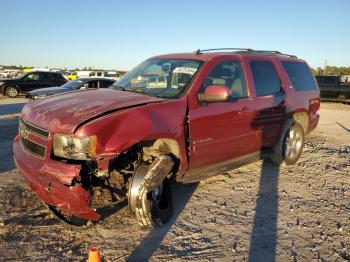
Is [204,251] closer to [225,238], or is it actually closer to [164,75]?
[225,238]

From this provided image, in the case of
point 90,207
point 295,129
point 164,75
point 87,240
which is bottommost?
point 87,240

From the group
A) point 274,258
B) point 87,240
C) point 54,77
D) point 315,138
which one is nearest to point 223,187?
point 274,258

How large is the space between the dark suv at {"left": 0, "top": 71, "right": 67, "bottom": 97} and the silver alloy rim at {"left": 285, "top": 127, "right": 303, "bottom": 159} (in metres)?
17.8

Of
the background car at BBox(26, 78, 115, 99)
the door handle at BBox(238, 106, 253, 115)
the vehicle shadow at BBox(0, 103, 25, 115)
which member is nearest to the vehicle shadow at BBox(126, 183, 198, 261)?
the door handle at BBox(238, 106, 253, 115)

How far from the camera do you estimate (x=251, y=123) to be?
550 centimetres

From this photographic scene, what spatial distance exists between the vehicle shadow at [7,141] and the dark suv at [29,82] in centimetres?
1081

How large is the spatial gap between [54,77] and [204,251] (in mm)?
20428

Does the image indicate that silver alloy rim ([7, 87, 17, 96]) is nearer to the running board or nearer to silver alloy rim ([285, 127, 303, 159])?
silver alloy rim ([285, 127, 303, 159])

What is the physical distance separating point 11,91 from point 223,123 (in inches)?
798

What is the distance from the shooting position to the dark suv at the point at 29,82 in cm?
2200

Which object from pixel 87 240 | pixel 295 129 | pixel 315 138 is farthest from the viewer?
pixel 315 138

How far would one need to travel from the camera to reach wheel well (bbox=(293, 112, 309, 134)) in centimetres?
700

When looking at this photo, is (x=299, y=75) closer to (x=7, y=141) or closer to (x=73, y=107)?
(x=73, y=107)

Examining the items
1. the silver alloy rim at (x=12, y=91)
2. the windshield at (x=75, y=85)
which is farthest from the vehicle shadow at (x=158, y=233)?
the silver alloy rim at (x=12, y=91)
